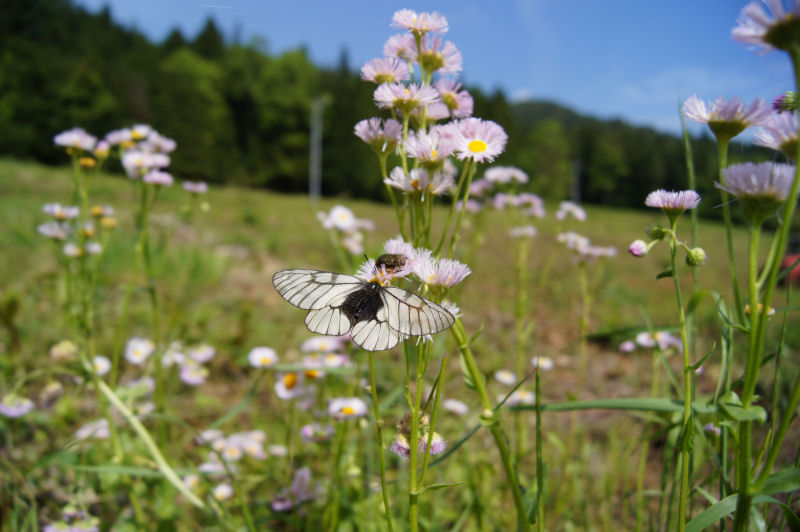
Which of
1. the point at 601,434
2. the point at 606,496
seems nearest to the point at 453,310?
the point at 606,496

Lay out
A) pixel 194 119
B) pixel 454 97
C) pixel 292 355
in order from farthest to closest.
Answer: pixel 194 119 → pixel 292 355 → pixel 454 97

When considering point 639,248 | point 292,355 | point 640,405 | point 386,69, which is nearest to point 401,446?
point 640,405

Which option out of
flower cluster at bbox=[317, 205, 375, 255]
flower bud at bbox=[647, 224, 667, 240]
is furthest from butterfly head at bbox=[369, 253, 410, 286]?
flower cluster at bbox=[317, 205, 375, 255]

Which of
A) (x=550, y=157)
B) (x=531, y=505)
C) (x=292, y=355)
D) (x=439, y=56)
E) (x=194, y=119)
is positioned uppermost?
(x=550, y=157)

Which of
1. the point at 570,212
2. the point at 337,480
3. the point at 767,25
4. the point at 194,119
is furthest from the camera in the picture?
the point at 194,119

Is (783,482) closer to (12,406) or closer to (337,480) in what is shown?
(337,480)

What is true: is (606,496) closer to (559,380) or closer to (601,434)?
(601,434)
